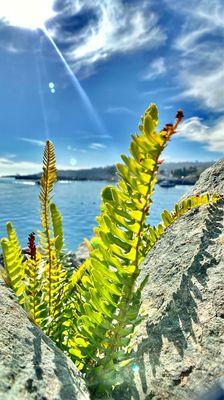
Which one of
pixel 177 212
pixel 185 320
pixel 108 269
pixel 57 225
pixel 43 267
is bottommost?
pixel 185 320

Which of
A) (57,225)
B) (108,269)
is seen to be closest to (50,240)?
(57,225)

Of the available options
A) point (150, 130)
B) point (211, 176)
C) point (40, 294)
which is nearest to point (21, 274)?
point (40, 294)

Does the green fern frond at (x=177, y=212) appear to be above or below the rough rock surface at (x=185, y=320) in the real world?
above

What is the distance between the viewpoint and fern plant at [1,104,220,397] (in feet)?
6.70

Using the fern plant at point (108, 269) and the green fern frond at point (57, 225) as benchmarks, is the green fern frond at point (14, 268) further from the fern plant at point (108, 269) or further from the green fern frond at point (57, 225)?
the green fern frond at point (57, 225)

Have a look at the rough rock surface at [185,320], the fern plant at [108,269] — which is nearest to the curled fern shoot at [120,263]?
the fern plant at [108,269]

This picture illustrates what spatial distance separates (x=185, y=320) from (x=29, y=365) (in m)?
1.18

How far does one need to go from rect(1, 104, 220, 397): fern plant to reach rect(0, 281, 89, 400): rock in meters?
0.23

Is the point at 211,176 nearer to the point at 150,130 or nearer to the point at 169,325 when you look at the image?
the point at 169,325

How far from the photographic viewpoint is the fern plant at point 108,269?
2043 millimetres

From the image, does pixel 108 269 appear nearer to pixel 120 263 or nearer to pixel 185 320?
pixel 120 263

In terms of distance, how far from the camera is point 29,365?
6.66 feet

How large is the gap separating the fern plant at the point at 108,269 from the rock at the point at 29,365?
0.75 ft

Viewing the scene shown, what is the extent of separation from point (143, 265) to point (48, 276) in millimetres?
1034
